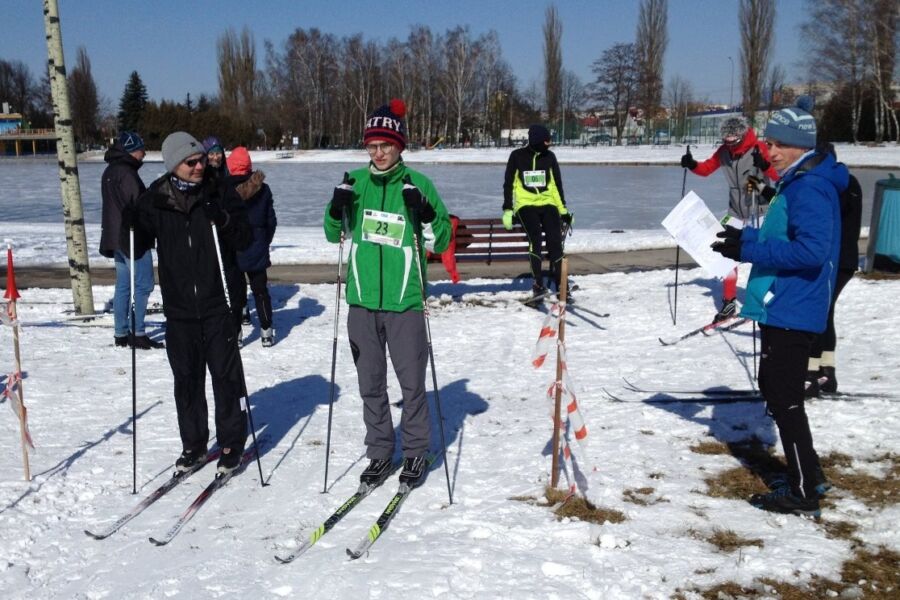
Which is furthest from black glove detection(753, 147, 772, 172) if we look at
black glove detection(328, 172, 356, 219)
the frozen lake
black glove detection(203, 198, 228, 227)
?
the frozen lake

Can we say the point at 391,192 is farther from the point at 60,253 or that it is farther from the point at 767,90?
the point at 767,90

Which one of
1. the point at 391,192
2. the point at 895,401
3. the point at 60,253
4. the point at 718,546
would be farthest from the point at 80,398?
the point at 60,253

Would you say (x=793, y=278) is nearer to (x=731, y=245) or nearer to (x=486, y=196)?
(x=731, y=245)

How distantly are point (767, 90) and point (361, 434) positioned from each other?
217 ft

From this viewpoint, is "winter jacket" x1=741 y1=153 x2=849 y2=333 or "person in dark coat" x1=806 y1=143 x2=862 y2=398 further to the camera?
"person in dark coat" x1=806 y1=143 x2=862 y2=398

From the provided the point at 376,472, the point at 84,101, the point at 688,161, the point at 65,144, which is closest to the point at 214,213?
the point at 376,472

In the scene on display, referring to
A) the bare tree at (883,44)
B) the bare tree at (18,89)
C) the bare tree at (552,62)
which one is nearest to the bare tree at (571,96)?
the bare tree at (552,62)

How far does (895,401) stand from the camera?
214 inches

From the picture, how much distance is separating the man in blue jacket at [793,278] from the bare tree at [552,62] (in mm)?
73385

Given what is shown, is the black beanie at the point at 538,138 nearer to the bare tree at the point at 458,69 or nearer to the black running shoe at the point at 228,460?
the black running shoe at the point at 228,460

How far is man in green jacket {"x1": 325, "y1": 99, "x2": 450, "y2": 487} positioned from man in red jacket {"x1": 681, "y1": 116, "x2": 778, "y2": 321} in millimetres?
4370

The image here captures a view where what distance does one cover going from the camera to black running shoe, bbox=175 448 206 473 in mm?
4543

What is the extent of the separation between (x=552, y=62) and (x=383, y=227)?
74.5m

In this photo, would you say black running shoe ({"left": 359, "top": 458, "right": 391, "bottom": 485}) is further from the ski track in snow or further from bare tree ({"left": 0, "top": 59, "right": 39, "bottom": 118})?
bare tree ({"left": 0, "top": 59, "right": 39, "bottom": 118})
